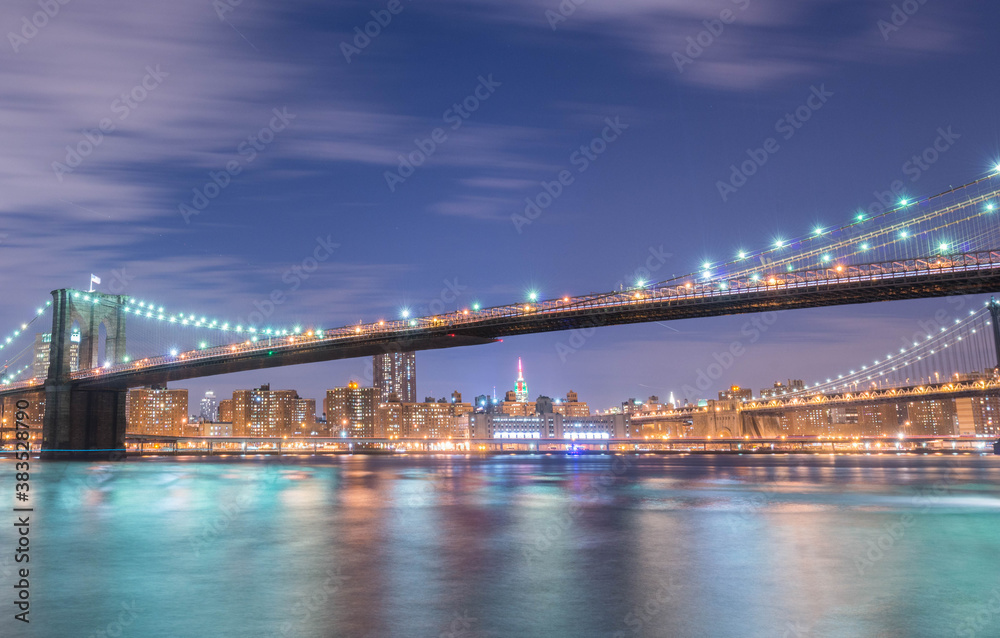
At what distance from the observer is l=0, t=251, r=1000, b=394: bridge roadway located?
148 ft

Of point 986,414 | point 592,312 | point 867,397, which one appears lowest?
point 986,414

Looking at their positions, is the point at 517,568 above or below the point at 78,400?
below

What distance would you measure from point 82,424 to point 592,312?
160 ft

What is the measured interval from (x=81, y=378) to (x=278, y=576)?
227ft

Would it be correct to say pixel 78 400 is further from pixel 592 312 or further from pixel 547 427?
pixel 547 427

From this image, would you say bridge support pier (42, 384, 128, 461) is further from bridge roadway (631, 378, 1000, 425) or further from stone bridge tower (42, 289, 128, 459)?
bridge roadway (631, 378, 1000, 425)

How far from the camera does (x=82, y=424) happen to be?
69438 millimetres

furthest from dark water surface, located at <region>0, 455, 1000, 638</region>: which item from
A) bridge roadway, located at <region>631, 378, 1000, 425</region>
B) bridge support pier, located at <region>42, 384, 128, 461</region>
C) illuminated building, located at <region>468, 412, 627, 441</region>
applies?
illuminated building, located at <region>468, 412, 627, 441</region>

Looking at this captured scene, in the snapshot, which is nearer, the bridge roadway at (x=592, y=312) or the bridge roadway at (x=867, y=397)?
the bridge roadway at (x=592, y=312)

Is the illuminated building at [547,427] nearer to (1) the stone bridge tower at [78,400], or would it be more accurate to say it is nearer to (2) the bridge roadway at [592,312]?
(2) the bridge roadway at [592,312]

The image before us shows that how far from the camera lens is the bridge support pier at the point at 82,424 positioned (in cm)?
6669

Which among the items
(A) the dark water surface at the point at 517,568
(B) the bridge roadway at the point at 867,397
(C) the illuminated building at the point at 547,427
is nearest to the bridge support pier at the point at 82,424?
(A) the dark water surface at the point at 517,568

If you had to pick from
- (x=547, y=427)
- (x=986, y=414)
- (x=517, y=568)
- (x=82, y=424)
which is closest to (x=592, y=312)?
(x=517, y=568)

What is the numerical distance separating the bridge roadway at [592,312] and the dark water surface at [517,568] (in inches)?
1035
